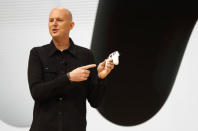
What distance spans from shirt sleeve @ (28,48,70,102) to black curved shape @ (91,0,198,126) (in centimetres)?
58

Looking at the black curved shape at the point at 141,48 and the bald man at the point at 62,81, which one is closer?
the bald man at the point at 62,81

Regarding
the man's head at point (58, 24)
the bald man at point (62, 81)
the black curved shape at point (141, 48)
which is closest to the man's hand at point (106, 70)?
the bald man at point (62, 81)

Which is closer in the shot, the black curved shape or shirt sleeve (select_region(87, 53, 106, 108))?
shirt sleeve (select_region(87, 53, 106, 108))

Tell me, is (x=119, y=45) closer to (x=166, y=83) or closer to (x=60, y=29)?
(x=166, y=83)

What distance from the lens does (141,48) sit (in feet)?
4.00

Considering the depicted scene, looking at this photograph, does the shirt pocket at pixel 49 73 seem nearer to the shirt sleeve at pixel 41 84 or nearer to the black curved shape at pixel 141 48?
the shirt sleeve at pixel 41 84

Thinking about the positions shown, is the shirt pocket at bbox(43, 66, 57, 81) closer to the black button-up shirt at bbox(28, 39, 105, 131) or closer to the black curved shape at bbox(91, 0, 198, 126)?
the black button-up shirt at bbox(28, 39, 105, 131)

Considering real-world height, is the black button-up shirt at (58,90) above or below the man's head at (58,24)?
below

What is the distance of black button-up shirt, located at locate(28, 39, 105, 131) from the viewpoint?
0.64 meters

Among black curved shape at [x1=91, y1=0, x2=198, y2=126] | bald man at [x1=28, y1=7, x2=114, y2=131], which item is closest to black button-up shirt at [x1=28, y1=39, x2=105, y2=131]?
bald man at [x1=28, y1=7, x2=114, y2=131]

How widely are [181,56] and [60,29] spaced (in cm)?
73

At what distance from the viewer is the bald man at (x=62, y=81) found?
2.09ft

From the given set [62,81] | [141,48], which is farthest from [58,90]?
[141,48]

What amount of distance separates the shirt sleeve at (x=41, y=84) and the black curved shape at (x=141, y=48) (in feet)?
1.91
